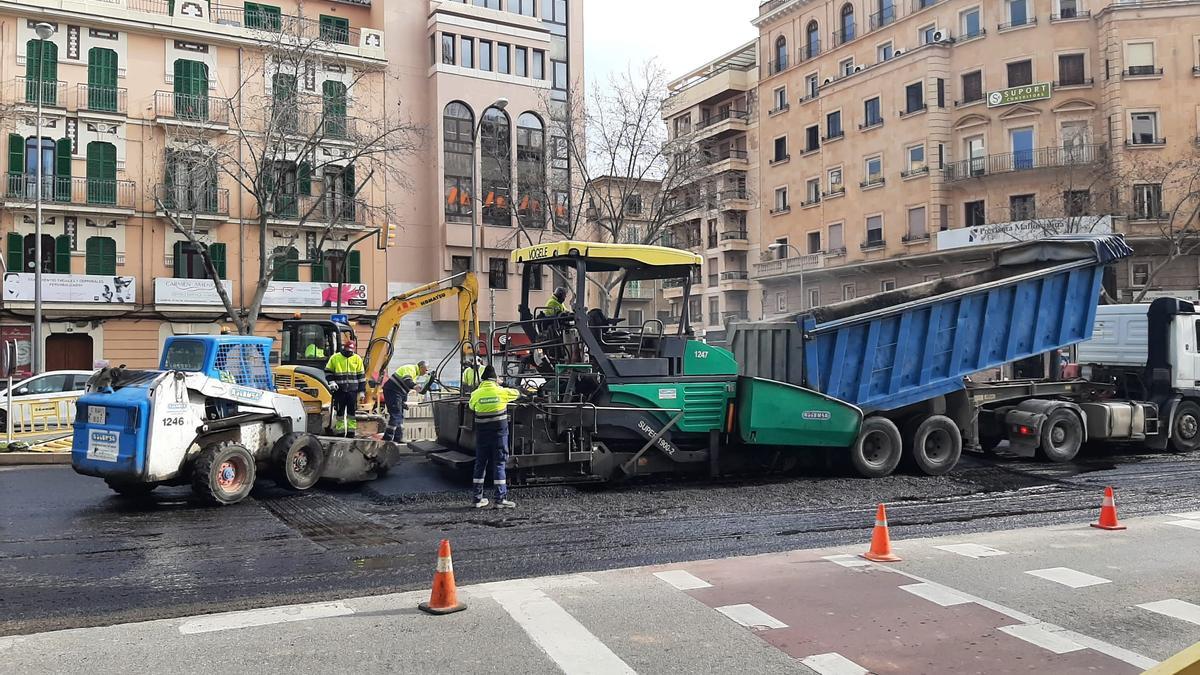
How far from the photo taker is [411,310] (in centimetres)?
1523

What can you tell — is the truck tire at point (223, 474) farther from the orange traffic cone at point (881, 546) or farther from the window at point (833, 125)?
the window at point (833, 125)

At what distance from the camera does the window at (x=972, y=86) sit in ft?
131

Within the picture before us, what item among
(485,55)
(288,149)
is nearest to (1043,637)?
(288,149)

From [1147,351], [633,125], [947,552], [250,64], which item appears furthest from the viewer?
[250,64]

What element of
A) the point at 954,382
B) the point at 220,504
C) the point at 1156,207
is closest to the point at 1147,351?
the point at 954,382

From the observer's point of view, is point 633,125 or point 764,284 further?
point 764,284

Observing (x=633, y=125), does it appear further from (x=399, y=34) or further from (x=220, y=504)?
(x=220, y=504)

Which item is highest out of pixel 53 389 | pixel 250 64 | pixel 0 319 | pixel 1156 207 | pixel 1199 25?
pixel 1199 25

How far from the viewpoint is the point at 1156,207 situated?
34500 millimetres

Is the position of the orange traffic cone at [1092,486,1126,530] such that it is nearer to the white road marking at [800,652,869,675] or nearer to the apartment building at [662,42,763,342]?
the white road marking at [800,652,869,675]

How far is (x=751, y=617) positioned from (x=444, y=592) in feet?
6.72

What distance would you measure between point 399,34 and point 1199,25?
106ft

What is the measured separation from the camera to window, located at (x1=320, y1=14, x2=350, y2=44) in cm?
3431

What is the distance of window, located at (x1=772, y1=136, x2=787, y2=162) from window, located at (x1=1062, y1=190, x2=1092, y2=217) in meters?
17.8
